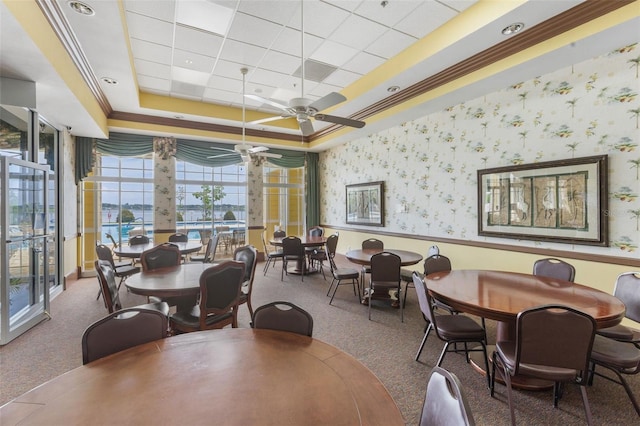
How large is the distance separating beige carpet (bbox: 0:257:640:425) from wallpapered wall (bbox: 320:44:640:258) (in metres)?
1.54

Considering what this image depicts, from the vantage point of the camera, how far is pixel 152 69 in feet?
14.7

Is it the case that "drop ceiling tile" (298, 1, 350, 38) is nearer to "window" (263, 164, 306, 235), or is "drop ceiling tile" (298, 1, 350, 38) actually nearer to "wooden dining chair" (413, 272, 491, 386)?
"wooden dining chair" (413, 272, 491, 386)

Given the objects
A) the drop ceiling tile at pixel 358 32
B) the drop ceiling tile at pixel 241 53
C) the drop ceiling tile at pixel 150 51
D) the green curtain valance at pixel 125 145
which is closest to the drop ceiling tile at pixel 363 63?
the drop ceiling tile at pixel 358 32

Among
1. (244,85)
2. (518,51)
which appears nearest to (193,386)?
(518,51)

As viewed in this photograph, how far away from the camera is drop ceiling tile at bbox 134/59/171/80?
4.29 m

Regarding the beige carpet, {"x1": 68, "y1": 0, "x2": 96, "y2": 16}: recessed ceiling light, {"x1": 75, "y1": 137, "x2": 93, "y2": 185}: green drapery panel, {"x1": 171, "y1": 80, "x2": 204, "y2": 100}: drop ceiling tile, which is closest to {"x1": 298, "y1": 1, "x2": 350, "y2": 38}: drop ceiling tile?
{"x1": 68, "y1": 0, "x2": 96, "y2": 16}: recessed ceiling light

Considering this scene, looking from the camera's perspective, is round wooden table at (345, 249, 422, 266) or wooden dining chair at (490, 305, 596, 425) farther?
round wooden table at (345, 249, 422, 266)

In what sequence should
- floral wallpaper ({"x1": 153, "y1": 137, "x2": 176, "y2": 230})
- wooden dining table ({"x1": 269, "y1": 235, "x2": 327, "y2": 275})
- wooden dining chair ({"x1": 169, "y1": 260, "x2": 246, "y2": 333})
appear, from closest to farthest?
wooden dining chair ({"x1": 169, "y1": 260, "x2": 246, "y2": 333}), wooden dining table ({"x1": 269, "y1": 235, "x2": 327, "y2": 275}), floral wallpaper ({"x1": 153, "y1": 137, "x2": 176, "y2": 230})

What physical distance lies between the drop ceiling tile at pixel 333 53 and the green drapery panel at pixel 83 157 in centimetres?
495

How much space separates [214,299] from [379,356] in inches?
64.9

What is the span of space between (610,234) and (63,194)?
784 centimetres

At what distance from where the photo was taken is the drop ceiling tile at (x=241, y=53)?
152 inches

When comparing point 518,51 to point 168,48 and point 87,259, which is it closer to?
point 168,48

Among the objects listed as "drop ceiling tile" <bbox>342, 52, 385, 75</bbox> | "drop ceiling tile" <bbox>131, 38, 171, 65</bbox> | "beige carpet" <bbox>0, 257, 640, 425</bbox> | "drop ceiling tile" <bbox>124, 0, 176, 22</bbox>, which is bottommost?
"beige carpet" <bbox>0, 257, 640, 425</bbox>
